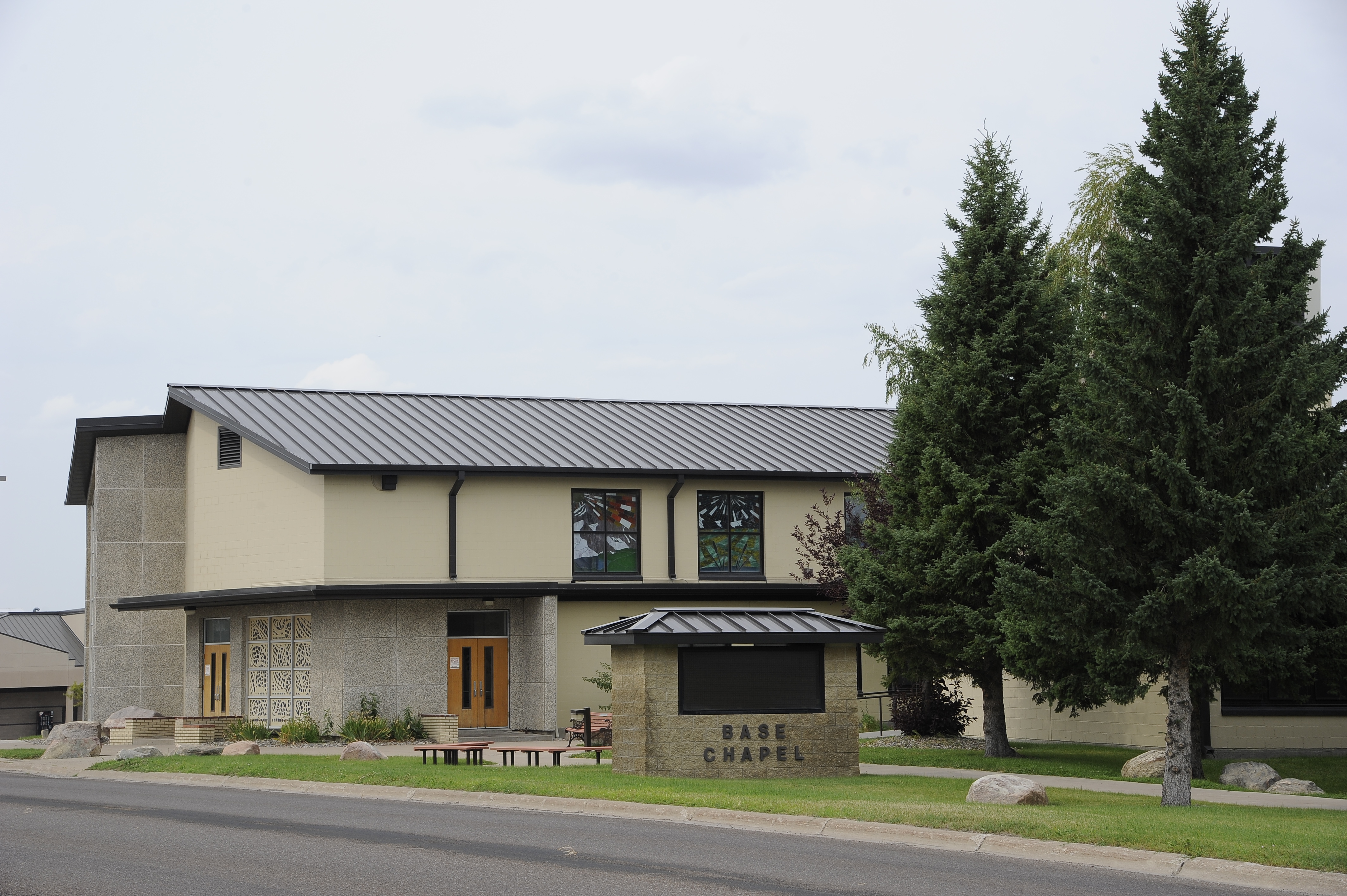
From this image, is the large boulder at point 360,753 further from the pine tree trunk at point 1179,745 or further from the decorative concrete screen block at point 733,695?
the pine tree trunk at point 1179,745

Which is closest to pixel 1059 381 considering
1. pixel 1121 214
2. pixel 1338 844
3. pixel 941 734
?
pixel 1121 214

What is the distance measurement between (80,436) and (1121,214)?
97.2 feet

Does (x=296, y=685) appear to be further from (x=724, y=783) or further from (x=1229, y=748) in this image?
(x=1229, y=748)

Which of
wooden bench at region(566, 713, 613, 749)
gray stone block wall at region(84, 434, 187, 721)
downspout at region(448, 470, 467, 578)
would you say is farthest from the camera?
gray stone block wall at region(84, 434, 187, 721)

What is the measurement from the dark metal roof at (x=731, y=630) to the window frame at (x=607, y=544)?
13.4 meters

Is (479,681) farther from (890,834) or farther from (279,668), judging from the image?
(890,834)

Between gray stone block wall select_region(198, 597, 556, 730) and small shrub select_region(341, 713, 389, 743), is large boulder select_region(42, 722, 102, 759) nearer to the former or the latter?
gray stone block wall select_region(198, 597, 556, 730)

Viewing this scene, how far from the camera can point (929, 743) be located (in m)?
28.3

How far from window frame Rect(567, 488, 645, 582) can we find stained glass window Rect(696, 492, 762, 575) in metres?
1.56

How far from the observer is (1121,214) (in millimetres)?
18562

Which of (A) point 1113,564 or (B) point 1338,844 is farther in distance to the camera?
(A) point 1113,564

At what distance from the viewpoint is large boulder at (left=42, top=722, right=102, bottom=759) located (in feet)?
95.8

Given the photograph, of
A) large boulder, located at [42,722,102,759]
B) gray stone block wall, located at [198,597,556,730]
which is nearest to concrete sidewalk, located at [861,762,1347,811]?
gray stone block wall, located at [198,597,556,730]

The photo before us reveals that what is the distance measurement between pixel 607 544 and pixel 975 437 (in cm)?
1300
